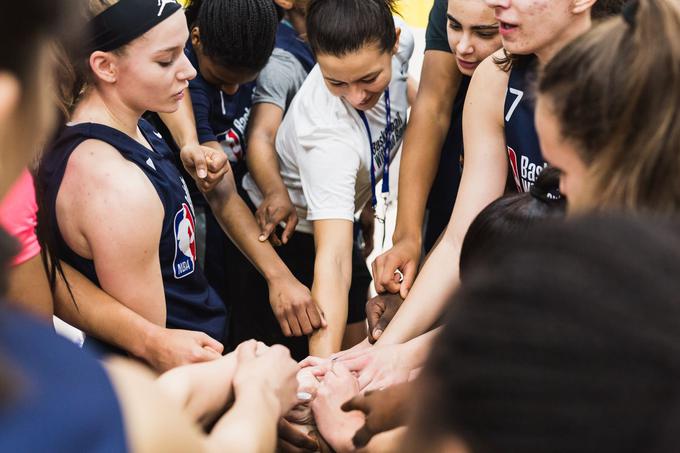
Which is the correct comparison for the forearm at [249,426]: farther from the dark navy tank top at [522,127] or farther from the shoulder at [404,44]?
the shoulder at [404,44]

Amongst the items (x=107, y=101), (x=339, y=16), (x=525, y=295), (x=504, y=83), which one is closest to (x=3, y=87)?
(x=525, y=295)

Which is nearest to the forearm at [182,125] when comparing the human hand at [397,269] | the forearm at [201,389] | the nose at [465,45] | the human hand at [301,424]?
the human hand at [397,269]

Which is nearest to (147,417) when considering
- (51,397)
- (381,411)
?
(51,397)

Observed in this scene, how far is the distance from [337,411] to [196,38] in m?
1.44

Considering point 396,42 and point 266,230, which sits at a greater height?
point 396,42

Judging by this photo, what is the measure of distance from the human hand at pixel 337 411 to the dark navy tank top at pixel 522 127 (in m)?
0.63

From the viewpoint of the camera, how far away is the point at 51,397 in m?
0.73

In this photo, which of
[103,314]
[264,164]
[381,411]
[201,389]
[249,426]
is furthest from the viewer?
[264,164]

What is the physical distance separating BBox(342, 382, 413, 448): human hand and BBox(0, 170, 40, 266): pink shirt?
0.74 metres

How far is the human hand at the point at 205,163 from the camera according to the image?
233cm

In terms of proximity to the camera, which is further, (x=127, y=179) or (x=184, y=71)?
(x=184, y=71)

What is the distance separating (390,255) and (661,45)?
3.76 feet

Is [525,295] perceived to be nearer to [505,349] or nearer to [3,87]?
[505,349]

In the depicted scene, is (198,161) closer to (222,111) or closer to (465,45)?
(222,111)
